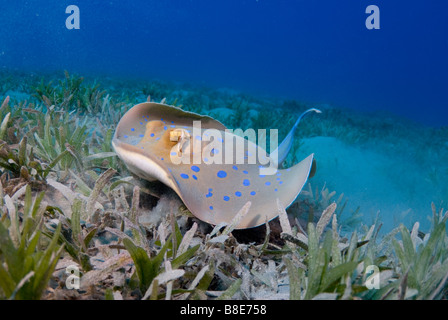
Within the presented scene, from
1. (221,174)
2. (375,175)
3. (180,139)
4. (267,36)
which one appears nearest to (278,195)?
(221,174)

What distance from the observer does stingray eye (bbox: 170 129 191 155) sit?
235cm

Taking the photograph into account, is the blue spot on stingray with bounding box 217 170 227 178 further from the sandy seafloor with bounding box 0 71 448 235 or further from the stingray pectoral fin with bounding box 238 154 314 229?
the sandy seafloor with bounding box 0 71 448 235

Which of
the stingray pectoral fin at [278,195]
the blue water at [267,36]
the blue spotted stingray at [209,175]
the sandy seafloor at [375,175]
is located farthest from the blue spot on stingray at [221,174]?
the blue water at [267,36]

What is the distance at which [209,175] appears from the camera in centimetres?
224

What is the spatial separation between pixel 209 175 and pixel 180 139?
446 mm

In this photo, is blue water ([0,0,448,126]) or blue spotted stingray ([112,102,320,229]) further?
blue water ([0,0,448,126])

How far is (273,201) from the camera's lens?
2203mm

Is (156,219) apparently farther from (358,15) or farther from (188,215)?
(358,15)

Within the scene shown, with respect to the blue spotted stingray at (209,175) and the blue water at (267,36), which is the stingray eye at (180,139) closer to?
the blue spotted stingray at (209,175)

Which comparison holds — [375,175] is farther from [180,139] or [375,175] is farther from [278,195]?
[180,139]

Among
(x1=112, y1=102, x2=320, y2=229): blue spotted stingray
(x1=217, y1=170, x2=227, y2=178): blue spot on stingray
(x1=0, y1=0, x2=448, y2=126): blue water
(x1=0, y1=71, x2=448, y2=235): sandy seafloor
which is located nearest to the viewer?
(x1=112, y1=102, x2=320, y2=229): blue spotted stingray

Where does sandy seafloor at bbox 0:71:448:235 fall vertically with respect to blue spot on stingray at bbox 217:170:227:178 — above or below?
below

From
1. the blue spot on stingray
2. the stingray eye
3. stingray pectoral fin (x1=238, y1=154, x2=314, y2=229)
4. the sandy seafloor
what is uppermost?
the stingray eye

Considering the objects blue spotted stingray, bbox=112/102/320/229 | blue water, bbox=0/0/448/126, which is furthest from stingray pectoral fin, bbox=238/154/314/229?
blue water, bbox=0/0/448/126
